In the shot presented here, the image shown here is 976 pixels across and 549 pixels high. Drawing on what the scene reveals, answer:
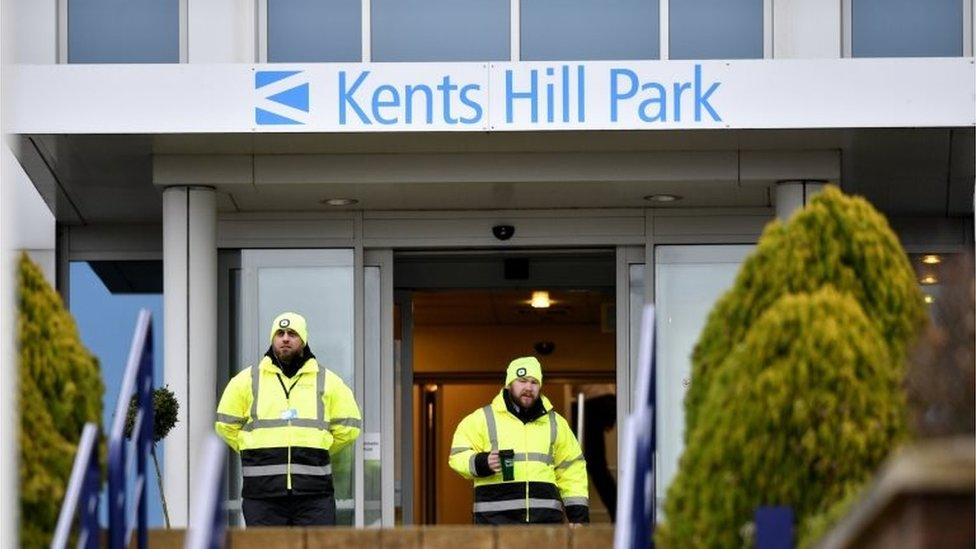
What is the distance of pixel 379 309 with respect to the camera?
15.2 m

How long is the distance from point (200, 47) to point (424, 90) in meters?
1.71

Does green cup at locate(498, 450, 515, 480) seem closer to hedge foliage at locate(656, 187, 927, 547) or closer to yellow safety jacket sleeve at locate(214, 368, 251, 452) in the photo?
yellow safety jacket sleeve at locate(214, 368, 251, 452)

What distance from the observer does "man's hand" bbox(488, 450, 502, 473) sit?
38.6 feet

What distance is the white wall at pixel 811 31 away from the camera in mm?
13703

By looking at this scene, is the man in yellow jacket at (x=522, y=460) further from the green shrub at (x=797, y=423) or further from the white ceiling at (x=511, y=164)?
the green shrub at (x=797, y=423)

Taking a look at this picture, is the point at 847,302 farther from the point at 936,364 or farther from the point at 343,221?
the point at 343,221

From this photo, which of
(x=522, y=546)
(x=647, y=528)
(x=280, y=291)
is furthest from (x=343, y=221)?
(x=647, y=528)

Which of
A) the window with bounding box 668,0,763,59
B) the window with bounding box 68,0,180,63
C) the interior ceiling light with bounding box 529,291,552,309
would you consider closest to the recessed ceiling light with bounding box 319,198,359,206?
the window with bounding box 68,0,180,63

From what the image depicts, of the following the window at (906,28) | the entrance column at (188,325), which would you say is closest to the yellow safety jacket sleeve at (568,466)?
the entrance column at (188,325)

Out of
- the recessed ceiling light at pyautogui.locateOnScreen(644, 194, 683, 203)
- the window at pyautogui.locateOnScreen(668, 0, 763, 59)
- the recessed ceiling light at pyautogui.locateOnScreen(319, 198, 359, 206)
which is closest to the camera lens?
the window at pyautogui.locateOnScreen(668, 0, 763, 59)

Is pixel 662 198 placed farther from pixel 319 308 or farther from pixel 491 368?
pixel 491 368

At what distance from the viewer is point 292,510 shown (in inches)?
468

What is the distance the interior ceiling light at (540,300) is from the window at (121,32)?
5571mm

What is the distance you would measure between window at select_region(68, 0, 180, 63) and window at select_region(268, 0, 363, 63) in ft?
2.02
